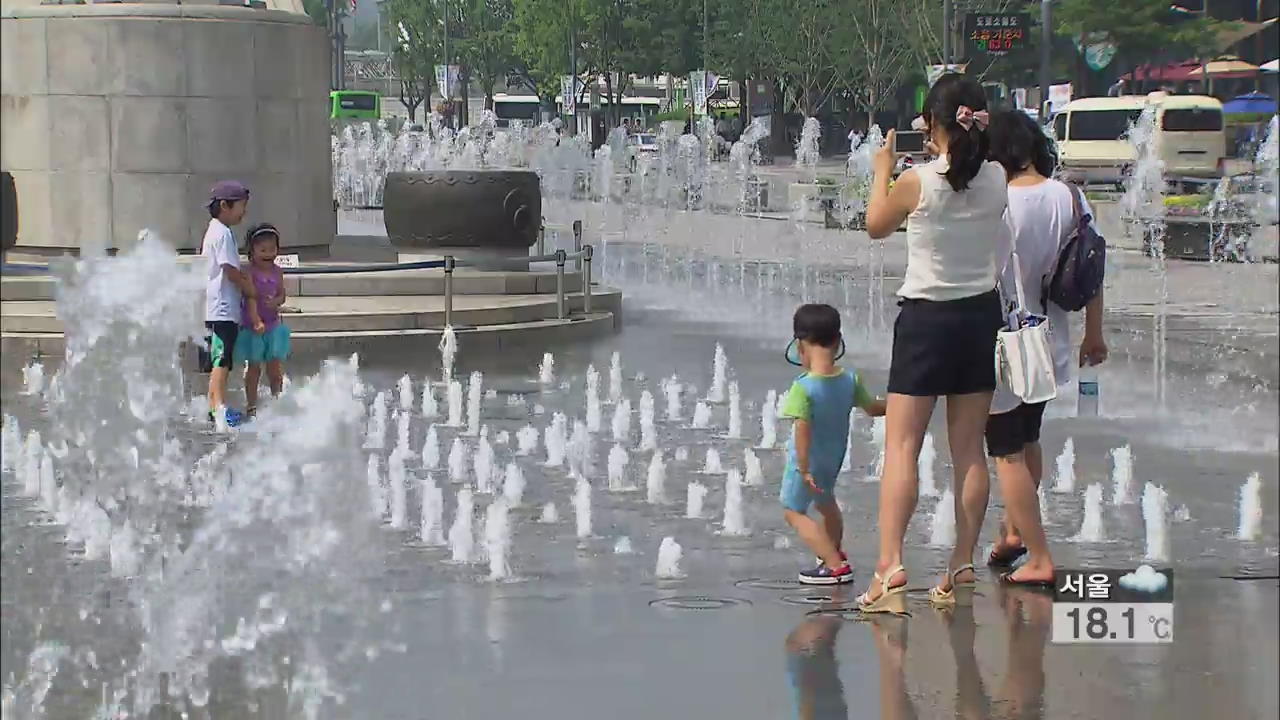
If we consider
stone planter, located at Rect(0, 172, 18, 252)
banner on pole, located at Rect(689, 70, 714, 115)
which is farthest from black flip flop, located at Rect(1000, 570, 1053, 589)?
banner on pole, located at Rect(689, 70, 714, 115)

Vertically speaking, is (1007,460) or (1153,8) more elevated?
(1153,8)

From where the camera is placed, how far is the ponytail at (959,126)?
769cm

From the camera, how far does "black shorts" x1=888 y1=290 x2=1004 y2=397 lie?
25.7 ft

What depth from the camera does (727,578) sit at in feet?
29.1

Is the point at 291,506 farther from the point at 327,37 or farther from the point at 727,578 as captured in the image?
the point at 327,37

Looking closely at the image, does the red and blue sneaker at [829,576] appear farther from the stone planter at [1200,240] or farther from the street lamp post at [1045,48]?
the street lamp post at [1045,48]

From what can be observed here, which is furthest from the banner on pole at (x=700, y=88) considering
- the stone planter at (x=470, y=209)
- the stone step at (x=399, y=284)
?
the stone step at (x=399, y=284)

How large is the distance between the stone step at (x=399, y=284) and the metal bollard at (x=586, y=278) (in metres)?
0.48

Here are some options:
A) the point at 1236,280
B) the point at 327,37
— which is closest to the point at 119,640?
the point at 327,37

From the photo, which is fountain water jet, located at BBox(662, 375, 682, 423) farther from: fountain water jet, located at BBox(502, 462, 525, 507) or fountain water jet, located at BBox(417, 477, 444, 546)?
fountain water jet, located at BBox(417, 477, 444, 546)

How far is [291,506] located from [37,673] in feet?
4.16

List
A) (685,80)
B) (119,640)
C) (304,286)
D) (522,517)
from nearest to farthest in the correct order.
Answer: (119,640), (522,517), (304,286), (685,80)

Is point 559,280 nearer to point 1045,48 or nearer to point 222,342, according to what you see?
point 222,342

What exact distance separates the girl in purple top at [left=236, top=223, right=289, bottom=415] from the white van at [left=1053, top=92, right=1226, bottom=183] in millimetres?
32340
